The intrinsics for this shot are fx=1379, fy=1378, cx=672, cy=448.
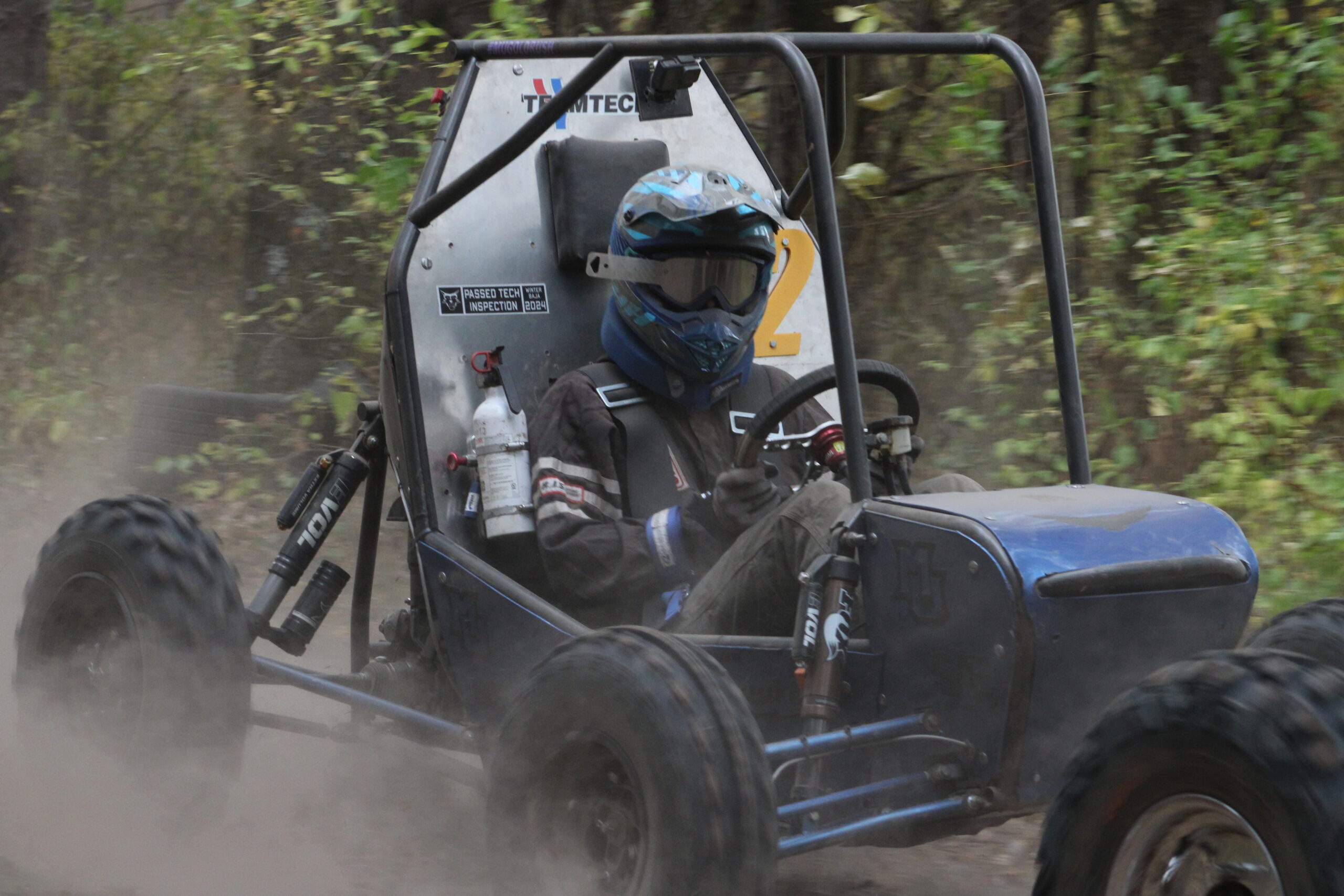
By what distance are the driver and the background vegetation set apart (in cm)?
205

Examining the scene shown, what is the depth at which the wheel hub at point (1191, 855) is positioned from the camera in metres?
1.81

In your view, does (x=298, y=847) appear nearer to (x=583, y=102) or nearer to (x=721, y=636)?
(x=721, y=636)

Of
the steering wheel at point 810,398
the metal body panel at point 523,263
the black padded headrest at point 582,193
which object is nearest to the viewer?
the steering wheel at point 810,398

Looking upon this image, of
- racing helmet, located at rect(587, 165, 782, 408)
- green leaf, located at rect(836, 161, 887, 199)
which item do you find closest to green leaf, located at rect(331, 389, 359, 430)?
green leaf, located at rect(836, 161, 887, 199)

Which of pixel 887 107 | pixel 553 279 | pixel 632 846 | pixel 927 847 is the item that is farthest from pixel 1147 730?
pixel 887 107

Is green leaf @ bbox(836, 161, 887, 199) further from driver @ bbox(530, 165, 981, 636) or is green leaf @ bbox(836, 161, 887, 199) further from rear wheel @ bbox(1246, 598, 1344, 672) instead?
rear wheel @ bbox(1246, 598, 1344, 672)

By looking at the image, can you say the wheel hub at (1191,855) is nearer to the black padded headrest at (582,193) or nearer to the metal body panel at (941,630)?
the metal body panel at (941,630)

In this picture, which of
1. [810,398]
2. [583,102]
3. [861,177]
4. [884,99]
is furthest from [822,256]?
[884,99]

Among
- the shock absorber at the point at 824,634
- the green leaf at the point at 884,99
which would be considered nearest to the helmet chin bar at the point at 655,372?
the shock absorber at the point at 824,634

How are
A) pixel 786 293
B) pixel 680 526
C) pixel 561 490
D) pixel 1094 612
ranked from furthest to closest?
1. pixel 786 293
2. pixel 561 490
3. pixel 680 526
4. pixel 1094 612

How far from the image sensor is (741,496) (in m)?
2.88

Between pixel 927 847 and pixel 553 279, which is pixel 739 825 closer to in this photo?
pixel 927 847

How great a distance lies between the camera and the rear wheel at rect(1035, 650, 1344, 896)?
1.71m

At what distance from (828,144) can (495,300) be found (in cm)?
126
